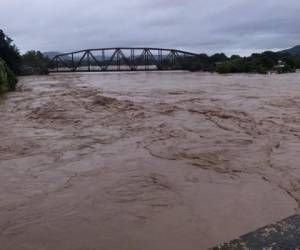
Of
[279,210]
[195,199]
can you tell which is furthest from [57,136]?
[279,210]

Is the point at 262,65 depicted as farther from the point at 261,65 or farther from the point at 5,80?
the point at 5,80

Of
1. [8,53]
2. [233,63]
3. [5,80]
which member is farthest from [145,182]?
[233,63]

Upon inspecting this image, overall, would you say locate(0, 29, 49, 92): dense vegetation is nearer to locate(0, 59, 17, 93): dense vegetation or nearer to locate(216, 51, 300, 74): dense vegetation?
locate(0, 59, 17, 93): dense vegetation

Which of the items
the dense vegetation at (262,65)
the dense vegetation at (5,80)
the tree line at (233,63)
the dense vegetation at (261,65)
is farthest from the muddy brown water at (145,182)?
the dense vegetation at (261,65)

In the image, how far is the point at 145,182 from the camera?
767cm

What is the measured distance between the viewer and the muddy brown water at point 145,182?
218 inches

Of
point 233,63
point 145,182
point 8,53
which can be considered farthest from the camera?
point 233,63

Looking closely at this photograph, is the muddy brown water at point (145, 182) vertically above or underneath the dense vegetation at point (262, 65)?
above

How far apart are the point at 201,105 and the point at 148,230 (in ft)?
50.1

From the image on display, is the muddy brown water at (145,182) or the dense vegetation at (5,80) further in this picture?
the dense vegetation at (5,80)

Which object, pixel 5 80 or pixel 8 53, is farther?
pixel 8 53

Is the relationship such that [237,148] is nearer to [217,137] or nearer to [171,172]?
[217,137]

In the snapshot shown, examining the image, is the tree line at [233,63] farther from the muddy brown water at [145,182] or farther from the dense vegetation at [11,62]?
the muddy brown water at [145,182]

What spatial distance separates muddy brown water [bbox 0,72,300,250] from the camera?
5.53 meters
